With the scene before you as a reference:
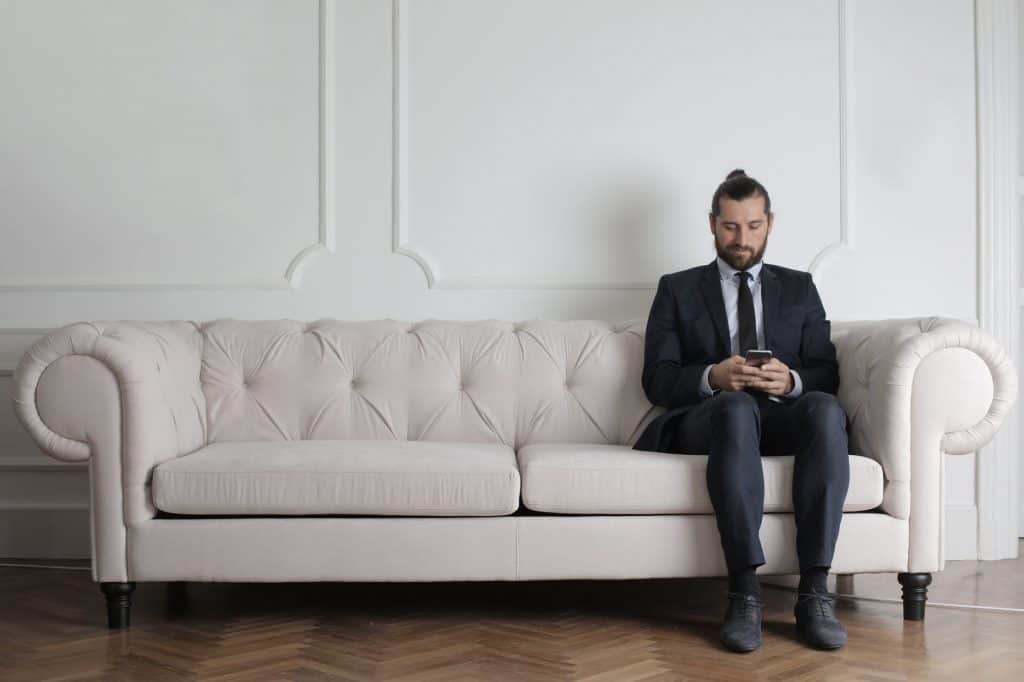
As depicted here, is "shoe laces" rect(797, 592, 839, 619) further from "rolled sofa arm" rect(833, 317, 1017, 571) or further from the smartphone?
the smartphone

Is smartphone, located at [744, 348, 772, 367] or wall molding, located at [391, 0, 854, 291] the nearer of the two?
smartphone, located at [744, 348, 772, 367]

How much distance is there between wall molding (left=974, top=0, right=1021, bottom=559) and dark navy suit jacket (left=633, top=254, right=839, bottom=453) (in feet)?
2.94

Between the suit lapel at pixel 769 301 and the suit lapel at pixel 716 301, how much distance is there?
112mm

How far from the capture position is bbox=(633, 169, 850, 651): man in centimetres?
218

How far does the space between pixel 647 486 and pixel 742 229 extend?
845mm

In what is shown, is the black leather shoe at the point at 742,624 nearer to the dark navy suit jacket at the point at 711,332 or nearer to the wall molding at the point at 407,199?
the dark navy suit jacket at the point at 711,332

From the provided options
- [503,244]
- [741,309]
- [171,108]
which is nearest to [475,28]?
[503,244]

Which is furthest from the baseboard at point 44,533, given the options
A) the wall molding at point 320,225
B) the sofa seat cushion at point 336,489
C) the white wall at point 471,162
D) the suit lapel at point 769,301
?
the suit lapel at point 769,301

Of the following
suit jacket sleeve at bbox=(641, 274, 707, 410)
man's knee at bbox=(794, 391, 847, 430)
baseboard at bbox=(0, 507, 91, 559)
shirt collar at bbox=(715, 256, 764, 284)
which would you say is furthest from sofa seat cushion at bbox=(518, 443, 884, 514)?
baseboard at bbox=(0, 507, 91, 559)

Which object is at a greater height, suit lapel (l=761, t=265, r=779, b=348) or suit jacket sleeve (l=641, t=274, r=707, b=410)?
suit lapel (l=761, t=265, r=779, b=348)

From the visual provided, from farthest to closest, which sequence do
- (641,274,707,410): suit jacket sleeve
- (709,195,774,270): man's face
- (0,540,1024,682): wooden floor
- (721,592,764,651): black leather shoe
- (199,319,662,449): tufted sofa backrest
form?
(199,319,662,449): tufted sofa backrest, (709,195,774,270): man's face, (641,274,707,410): suit jacket sleeve, (721,592,764,651): black leather shoe, (0,540,1024,682): wooden floor

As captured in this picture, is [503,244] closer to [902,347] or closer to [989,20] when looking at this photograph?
[902,347]

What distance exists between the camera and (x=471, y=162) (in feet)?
10.7

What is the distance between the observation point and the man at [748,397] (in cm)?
218
